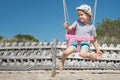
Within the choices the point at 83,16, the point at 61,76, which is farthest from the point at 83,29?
the point at 61,76

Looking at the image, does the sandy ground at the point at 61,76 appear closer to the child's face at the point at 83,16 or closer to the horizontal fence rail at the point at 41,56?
the child's face at the point at 83,16

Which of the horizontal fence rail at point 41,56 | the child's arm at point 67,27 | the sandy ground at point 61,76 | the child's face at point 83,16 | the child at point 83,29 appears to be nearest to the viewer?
the child's arm at point 67,27

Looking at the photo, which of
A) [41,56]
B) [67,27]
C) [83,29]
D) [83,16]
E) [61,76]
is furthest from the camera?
[41,56]

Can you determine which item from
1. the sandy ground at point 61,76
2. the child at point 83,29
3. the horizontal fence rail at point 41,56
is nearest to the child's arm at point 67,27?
the child at point 83,29

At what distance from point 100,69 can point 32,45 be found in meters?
3.20

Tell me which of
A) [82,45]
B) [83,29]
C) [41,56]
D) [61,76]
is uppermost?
[83,29]

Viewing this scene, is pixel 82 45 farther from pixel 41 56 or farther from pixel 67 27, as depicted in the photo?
pixel 41 56

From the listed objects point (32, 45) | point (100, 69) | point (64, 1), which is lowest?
point (100, 69)

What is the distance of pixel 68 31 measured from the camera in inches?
293

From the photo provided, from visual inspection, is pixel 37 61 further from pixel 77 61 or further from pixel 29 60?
pixel 77 61

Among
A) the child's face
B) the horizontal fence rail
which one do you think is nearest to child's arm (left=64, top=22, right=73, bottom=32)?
the child's face

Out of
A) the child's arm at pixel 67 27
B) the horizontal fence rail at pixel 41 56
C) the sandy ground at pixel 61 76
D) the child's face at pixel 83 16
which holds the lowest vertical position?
the sandy ground at pixel 61 76

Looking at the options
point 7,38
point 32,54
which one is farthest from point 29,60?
point 7,38

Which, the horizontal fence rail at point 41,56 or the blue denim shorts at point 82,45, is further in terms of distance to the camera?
the horizontal fence rail at point 41,56
